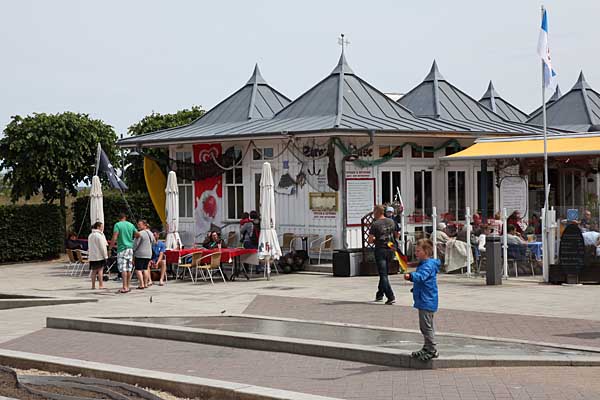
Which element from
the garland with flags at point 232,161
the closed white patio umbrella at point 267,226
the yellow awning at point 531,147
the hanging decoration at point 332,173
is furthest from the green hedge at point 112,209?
the yellow awning at point 531,147

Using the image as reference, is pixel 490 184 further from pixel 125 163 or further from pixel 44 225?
pixel 125 163

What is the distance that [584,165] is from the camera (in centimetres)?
2525

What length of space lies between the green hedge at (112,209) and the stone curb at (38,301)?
39.2 feet

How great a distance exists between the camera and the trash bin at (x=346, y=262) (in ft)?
72.4

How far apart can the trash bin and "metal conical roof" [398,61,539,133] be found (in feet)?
22.7

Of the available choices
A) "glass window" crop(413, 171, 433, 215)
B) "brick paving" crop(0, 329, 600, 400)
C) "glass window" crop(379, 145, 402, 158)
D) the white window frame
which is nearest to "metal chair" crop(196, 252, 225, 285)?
the white window frame

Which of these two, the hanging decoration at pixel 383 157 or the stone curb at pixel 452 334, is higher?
the hanging decoration at pixel 383 157

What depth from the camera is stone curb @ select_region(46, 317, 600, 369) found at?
10477 millimetres

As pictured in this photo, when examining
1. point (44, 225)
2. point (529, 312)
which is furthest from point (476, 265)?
point (44, 225)

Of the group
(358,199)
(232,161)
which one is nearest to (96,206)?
(232,161)

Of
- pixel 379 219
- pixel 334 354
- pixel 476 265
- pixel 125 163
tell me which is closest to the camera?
pixel 334 354

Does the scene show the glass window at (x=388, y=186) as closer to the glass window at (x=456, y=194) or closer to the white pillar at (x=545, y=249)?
the glass window at (x=456, y=194)

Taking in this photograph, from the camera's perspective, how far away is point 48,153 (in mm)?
30312

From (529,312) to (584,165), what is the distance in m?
11.3
